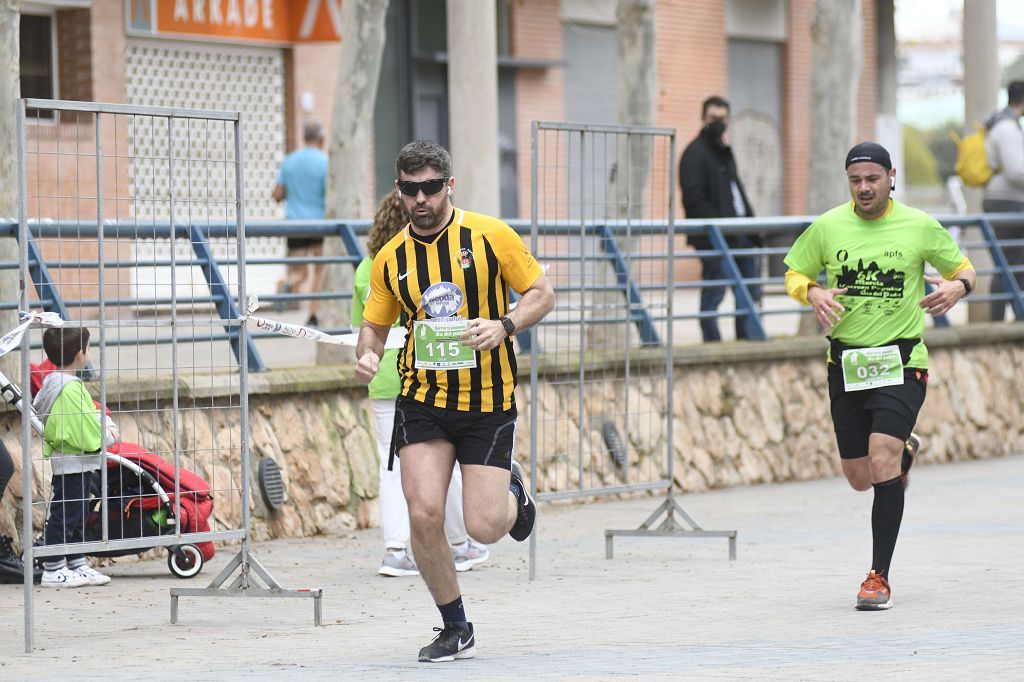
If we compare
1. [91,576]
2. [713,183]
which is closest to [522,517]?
[91,576]

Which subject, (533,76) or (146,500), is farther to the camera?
(533,76)

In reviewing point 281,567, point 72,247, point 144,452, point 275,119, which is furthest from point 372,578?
point 275,119

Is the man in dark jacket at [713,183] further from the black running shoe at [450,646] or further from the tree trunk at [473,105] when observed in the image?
the black running shoe at [450,646]

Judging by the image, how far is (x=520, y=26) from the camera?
928 inches

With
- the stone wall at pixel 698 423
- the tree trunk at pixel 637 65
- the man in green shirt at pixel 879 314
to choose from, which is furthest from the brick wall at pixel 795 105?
the man in green shirt at pixel 879 314

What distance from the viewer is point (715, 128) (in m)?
14.6

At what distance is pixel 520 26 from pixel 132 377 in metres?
14.2

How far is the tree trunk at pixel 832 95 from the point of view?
51.4ft

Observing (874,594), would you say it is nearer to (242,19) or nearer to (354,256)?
(354,256)

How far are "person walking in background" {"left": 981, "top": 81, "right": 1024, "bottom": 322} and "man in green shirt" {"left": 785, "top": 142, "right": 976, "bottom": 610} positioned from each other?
8202 millimetres

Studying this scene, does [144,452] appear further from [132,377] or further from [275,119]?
[275,119]

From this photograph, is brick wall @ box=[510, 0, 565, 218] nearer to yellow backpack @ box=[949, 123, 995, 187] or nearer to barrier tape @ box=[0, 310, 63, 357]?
yellow backpack @ box=[949, 123, 995, 187]

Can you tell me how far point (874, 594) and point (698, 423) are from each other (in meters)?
5.48

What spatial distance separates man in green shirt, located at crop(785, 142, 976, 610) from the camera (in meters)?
8.28
